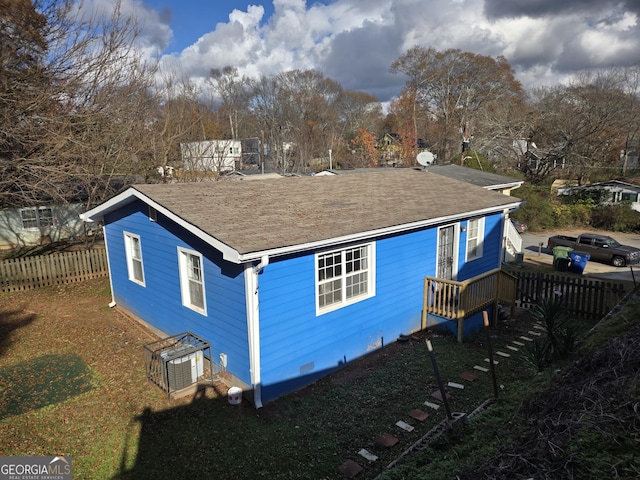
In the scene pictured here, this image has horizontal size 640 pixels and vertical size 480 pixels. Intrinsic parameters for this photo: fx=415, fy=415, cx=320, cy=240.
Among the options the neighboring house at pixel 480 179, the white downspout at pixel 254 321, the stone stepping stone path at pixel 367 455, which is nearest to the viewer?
the stone stepping stone path at pixel 367 455

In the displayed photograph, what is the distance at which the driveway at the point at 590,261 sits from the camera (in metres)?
18.5

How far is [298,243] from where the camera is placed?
753cm

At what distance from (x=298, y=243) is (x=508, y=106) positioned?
45.5 metres

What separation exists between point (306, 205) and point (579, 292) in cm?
889

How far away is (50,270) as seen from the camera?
49.3ft

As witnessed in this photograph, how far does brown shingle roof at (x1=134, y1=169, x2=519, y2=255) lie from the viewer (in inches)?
307

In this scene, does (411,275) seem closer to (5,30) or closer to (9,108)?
(9,108)

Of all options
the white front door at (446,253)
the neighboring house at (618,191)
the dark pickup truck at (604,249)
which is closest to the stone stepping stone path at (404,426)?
the white front door at (446,253)

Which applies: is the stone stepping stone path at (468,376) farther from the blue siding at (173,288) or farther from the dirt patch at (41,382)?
the dirt patch at (41,382)

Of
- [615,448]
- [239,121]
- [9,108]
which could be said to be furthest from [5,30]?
[239,121]

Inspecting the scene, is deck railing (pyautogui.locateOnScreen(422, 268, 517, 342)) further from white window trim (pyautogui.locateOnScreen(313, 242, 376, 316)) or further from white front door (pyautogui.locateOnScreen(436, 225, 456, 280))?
white window trim (pyautogui.locateOnScreen(313, 242, 376, 316))

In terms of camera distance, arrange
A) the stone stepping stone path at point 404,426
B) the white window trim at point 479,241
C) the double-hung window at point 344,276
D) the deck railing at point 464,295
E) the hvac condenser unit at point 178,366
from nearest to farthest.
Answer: the stone stepping stone path at point 404,426 < the hvac condenser unit at point 178,366 < the double-hung window at point 344,276 < the deck railing at point 464,295 < the white window trim at point 479,241

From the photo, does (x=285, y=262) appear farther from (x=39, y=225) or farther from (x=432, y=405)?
(x=39, y=225)

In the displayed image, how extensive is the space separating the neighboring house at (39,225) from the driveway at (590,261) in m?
24.8
